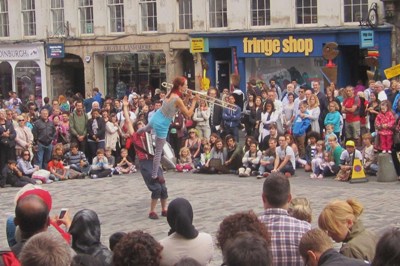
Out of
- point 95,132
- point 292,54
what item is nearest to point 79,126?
point 95,132

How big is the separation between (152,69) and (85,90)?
325 cm

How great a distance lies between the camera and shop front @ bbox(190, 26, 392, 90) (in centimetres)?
2775

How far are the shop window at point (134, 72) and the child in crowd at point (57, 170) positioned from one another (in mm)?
12167

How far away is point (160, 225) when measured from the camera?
13.5 metres

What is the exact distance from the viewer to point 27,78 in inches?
1433

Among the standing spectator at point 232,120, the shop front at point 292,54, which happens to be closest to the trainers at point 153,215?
the standing spectator at point 232,120

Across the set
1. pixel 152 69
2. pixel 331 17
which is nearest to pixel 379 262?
pixel 331 17

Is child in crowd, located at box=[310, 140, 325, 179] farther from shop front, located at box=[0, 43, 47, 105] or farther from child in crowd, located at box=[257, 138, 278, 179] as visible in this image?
shop front, located at box=[0, 43, 47, 105]

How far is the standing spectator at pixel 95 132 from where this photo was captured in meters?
21.2

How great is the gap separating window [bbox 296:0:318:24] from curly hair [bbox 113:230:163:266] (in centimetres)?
2398

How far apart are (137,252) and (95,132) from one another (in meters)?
15.8

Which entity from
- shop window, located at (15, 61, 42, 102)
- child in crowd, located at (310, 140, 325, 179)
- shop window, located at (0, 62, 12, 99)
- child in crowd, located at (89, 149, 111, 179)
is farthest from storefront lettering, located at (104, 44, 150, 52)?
child in crowd, located at (310, 140, 325, 179)

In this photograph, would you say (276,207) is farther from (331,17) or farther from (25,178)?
(331,17)

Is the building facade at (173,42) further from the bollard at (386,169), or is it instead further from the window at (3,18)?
the bollard at (386,169)
